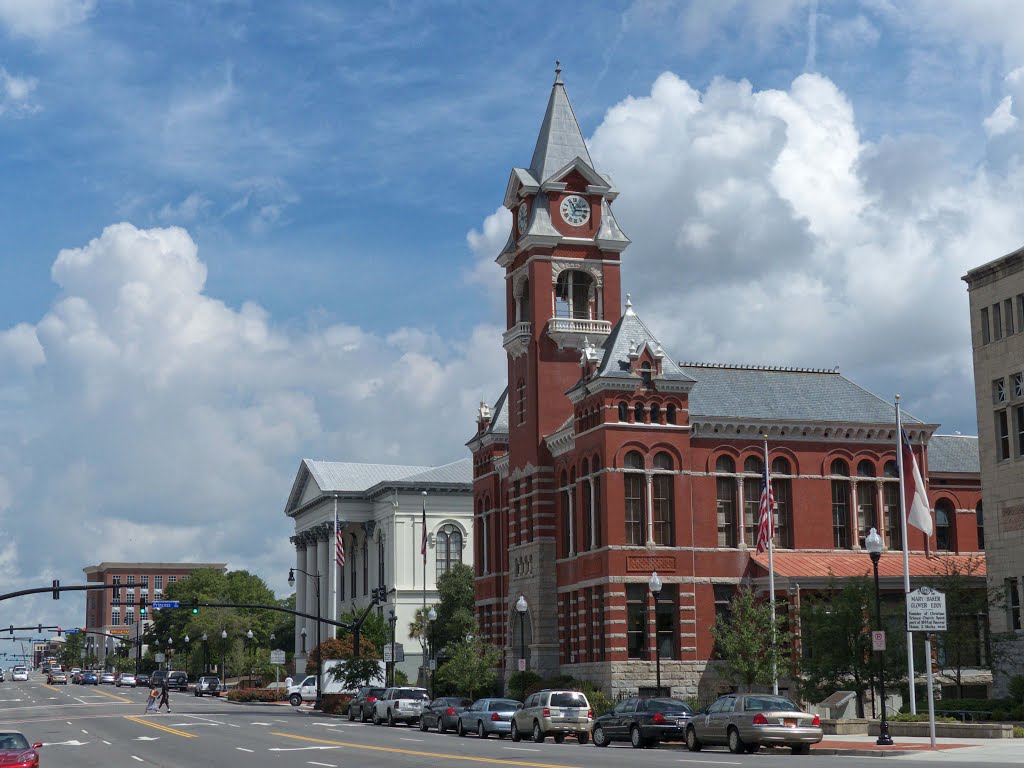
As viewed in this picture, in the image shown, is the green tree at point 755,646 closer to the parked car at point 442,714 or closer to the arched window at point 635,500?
the arched window at point 635,500

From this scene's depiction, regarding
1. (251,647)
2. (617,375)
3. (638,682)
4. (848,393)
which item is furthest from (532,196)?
(251,647)

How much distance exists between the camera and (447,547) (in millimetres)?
116125

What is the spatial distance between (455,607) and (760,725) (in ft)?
210

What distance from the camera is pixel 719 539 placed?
66938 millimetres

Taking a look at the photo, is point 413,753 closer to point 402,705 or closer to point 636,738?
point 636,738

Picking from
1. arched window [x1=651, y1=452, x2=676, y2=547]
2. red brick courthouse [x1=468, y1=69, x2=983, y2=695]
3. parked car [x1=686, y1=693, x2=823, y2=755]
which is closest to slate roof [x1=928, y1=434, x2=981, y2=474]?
red brick courthouse [x1=468, y1=69, x2=983, y2=695]

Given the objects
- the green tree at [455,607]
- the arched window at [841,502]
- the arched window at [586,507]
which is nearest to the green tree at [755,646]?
the arched window at [586,507]

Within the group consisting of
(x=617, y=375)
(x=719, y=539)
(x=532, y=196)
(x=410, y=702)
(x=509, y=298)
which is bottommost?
(x=410, y=702)

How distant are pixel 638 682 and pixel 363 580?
63.9 meters

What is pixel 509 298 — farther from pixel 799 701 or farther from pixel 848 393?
pixel 799 701

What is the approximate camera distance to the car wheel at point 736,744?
121ft

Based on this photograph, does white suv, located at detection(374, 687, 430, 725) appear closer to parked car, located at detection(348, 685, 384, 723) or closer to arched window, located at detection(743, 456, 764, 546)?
parked car, located at detection(348, 685, 384, 723)

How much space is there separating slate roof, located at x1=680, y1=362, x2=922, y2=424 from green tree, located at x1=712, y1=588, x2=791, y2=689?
1377cm

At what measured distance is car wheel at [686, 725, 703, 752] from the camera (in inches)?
1566
